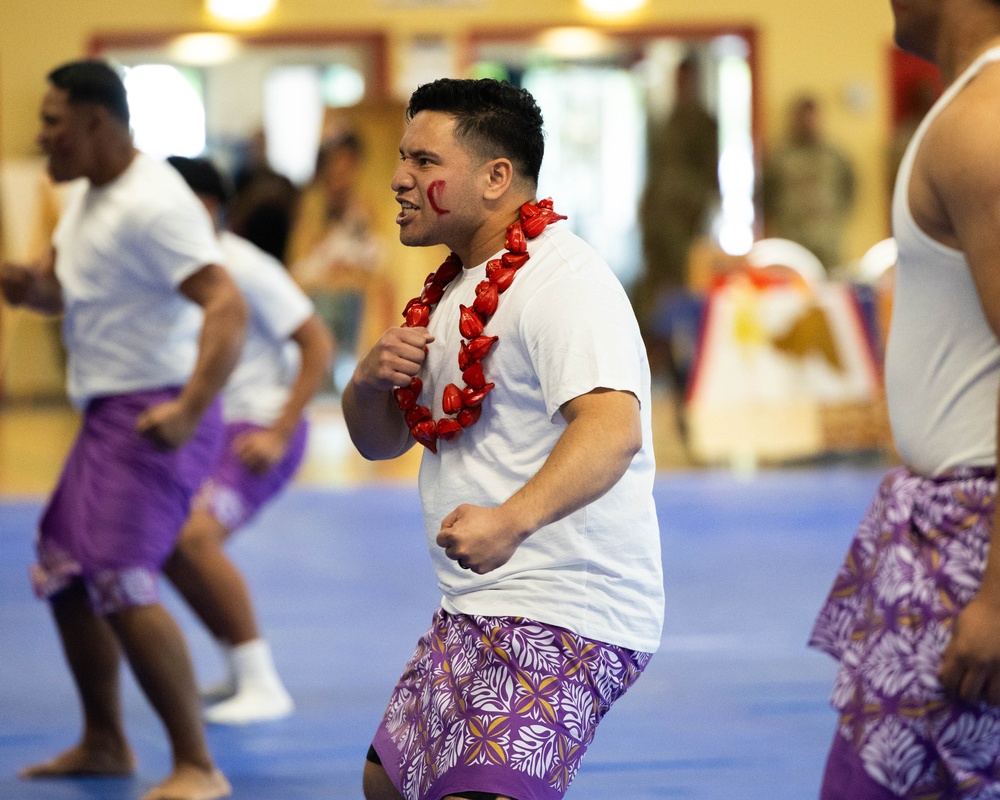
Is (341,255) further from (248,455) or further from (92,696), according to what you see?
(92,696)

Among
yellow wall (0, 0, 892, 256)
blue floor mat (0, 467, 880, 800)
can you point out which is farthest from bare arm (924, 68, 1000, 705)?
yellow wall (0, 0, 892, 256)

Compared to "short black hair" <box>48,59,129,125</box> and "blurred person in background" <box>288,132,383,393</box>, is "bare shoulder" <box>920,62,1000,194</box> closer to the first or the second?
"short black hair" <box>48,59,129,125</box>

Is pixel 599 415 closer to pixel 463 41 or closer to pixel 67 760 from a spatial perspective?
pixel 67 760

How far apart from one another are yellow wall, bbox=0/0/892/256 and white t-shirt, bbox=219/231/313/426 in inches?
319

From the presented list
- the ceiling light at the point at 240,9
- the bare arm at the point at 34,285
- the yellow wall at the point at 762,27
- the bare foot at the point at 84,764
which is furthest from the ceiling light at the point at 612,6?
the bare foot at the point at 84,764

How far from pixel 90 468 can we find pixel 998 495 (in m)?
1.98

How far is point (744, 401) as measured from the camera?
7.47m

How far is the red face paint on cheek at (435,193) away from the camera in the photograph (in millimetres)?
1823

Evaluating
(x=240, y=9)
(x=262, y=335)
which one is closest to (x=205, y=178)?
(x=262, y=335)

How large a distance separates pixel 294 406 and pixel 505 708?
1938 millimetres

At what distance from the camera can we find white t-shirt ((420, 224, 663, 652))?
1743 mm

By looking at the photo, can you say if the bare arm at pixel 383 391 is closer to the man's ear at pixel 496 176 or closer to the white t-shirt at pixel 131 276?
the man's ear at pixel 496 176

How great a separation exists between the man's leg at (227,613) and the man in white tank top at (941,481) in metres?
2.19

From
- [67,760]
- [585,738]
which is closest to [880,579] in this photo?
[585,738]
